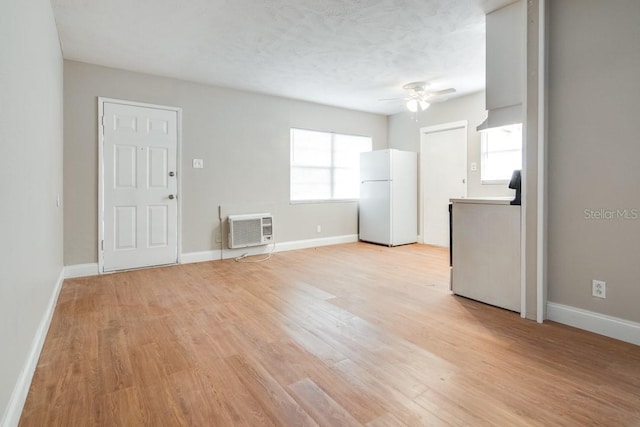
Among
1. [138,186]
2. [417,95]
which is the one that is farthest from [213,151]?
[417,95]

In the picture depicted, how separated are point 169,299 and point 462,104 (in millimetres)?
5013

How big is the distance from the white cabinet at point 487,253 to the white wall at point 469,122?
2.05 meters

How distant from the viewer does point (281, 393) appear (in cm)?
166

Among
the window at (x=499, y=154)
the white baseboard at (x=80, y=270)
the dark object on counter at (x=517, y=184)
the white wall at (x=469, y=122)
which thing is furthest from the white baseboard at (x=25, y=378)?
the window at (x=499, y=154)

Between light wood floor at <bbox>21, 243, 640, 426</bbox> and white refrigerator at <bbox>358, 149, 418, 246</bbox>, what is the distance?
2.59 m

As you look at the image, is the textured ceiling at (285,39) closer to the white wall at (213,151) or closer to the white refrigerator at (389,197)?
the white wall at (213,151)

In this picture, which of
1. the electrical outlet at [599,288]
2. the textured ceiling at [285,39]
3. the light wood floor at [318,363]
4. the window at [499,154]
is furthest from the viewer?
the window at [499,154]

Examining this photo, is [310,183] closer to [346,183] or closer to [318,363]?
[346,183]

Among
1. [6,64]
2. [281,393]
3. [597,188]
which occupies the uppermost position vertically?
[6,64]

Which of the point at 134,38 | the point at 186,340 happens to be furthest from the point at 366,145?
the point at 186,340

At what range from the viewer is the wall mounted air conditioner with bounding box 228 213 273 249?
4883 millimetres

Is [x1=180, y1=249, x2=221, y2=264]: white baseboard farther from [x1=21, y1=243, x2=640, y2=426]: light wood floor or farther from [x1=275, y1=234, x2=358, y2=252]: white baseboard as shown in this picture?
[x1=21, y1=243, x2=640, y2=426]: light wood floor

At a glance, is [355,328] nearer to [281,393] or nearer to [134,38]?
[281,393]

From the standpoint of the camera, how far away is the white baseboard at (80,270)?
385 centimetres
